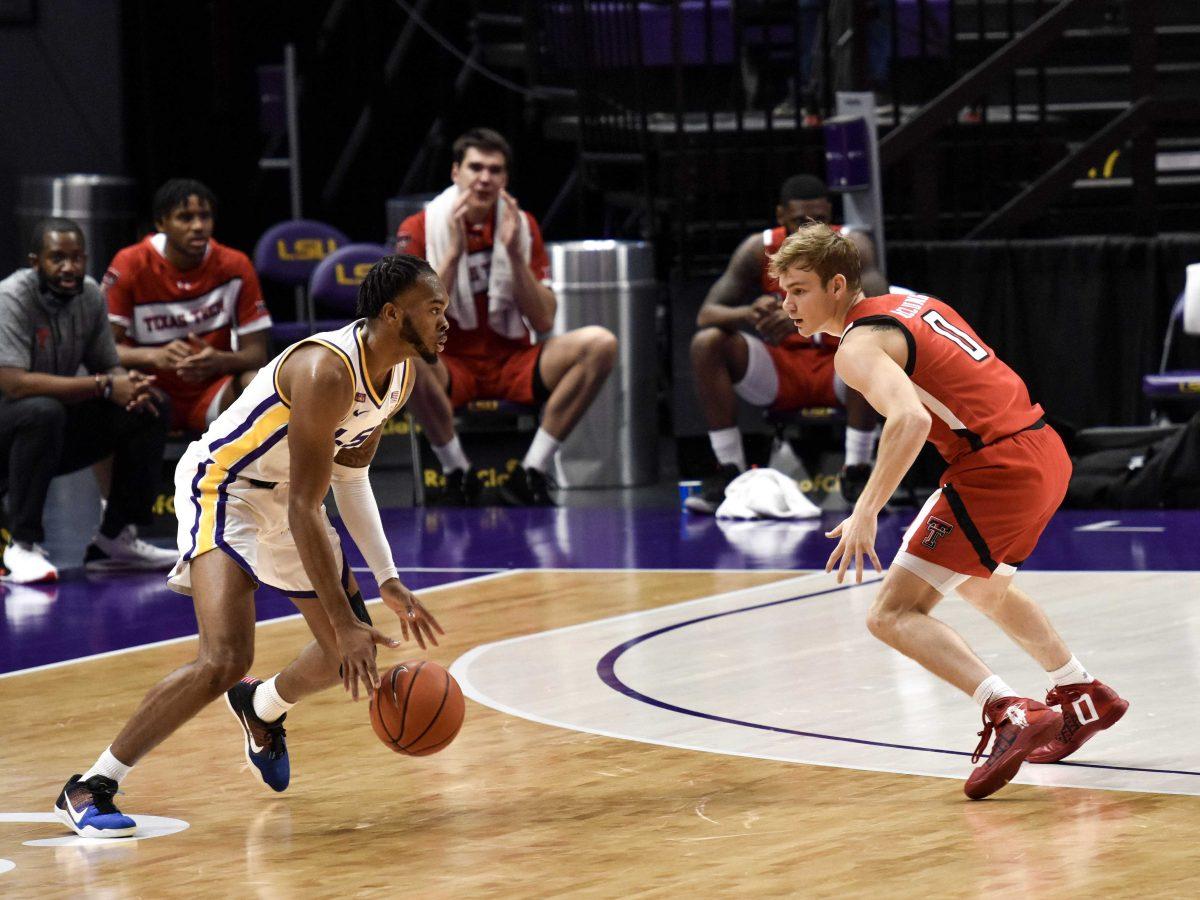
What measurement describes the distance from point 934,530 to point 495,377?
16.9 feet

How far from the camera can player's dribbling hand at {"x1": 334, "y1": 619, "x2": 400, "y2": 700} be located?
169 inches

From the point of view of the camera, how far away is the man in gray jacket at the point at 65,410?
314 inches

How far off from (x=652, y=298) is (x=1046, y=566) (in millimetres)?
3359

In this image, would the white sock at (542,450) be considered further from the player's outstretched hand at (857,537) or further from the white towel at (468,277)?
the player's outstretched hand at (857,537)

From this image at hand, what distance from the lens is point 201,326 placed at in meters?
9.13

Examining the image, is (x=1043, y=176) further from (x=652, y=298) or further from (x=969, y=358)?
(x=969, y=358)

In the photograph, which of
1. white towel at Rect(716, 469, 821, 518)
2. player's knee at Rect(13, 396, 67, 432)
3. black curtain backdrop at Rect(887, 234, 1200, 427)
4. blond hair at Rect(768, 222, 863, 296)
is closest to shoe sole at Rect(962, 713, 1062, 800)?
blond hair at Rect(768, 222, 863, 296)

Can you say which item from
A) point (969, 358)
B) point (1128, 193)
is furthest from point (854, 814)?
point (1128, 193)

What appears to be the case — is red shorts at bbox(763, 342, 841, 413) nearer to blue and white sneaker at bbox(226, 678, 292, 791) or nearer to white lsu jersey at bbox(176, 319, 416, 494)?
white lsu jersey at bbox(176, 319, 416, 494)

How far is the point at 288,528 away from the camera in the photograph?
475 centimetres

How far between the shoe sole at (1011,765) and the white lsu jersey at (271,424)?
1.49m

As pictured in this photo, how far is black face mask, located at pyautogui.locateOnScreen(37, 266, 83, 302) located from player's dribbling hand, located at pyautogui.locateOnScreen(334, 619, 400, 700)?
411cm

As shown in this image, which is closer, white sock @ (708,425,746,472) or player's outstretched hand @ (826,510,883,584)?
player's outstretched hand @ (826,510,883,584)

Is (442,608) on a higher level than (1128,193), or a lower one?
lower
